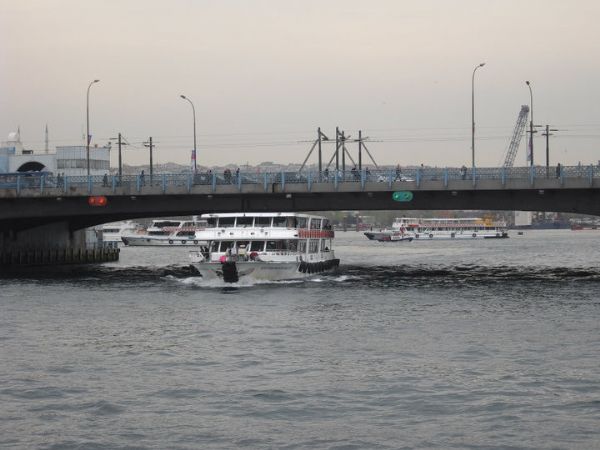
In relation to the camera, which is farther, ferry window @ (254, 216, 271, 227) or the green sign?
the green sign

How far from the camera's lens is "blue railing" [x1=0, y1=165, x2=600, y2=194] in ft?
248

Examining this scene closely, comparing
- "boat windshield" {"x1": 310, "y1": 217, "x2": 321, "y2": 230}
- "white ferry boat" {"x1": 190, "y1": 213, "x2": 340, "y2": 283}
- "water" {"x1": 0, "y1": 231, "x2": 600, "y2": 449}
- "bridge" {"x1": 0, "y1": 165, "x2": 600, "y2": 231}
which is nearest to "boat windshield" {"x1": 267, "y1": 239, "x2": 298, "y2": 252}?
"white ferry boat" {"x1": 190, "y1": 213, "x2": 340, "y2": 283}

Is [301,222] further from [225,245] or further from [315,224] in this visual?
[225,245]

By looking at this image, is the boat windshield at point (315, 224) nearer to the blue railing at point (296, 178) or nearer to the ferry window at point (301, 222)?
the ferry window at point (301, 222)

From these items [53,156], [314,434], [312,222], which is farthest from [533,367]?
[53,156]

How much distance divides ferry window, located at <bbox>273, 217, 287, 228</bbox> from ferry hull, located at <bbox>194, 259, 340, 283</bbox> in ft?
11.2

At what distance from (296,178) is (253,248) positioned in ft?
28.3

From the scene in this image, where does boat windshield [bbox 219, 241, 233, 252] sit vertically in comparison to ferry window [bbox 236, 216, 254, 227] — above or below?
below

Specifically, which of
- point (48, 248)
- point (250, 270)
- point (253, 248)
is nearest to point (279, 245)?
point (253, 248)

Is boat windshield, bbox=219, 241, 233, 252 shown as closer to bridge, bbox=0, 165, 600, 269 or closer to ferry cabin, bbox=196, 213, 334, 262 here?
ferry cabin, bbox=196, 213, 334, 262

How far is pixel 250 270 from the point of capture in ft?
236

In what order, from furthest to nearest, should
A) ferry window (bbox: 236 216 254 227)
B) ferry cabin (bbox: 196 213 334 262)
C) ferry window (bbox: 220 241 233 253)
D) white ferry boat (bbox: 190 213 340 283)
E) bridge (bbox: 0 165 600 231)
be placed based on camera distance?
A: 1. ferry window (bbox: 236 216 254 227)
2. bridge (bbox: 0 165 600 231)
3. ferry window (bbox: 220 241 233 253)
4. ferry cabin (bbox: 196 213 334 262)
5. white ferry boat (bbox: 190 213 340 283)

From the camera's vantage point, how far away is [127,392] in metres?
31.2

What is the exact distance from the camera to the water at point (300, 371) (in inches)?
1043
